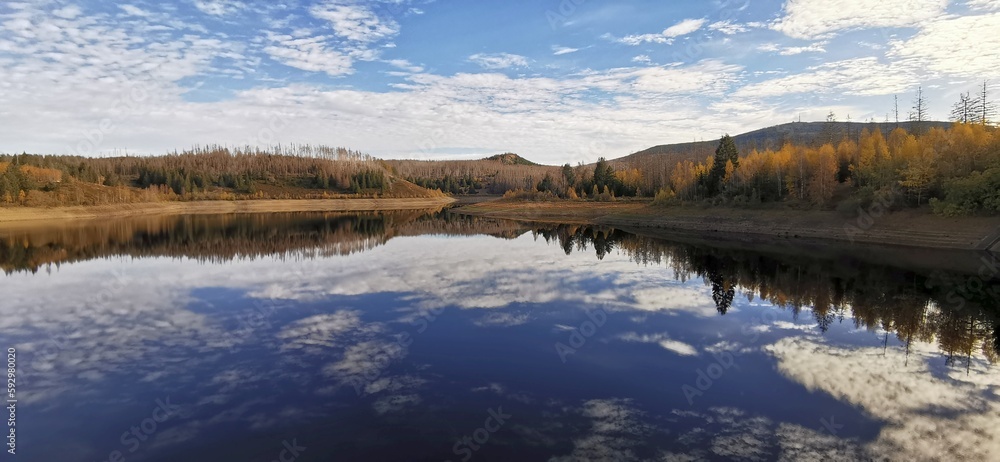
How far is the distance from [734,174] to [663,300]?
166 ft

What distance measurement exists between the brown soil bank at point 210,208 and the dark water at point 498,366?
60168 millimetres

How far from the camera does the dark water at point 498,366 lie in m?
8.94

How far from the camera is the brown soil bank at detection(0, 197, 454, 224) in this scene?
71250mm

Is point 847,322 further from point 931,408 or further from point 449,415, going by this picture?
point 449,415

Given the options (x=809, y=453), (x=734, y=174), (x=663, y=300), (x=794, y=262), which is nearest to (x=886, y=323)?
(x=663, y=300)

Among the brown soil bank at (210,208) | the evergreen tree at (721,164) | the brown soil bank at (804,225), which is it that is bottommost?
the brown soil bank at (804,225)

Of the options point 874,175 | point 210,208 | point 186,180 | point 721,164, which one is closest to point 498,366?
point 874,175

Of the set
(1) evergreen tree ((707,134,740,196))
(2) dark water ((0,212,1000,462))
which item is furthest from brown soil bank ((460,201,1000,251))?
(2) dark water ((0,212,1000,462))

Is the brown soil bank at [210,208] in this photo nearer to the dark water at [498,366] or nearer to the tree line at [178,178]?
the tree line at [178,178]

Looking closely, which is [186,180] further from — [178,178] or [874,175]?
[874,175]

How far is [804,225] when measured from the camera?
4897 cm

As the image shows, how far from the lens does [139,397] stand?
10641 mm

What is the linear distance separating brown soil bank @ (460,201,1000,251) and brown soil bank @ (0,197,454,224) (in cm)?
6698

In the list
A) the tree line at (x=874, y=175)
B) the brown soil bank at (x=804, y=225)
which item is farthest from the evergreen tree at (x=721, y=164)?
the brown soil bank at (x=804, y=225)
